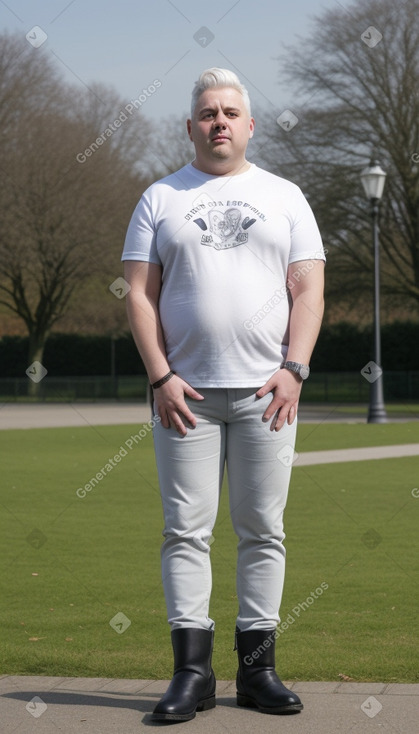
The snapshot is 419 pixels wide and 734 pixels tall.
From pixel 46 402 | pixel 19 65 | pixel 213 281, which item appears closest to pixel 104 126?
pixel 19 65

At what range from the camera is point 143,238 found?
3.96 meters

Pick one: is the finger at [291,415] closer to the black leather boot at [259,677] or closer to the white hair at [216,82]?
the black leather boot at [259,677]

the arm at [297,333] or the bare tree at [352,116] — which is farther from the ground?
the bare tree at [352,116]

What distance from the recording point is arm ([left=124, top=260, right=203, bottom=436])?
12.7ft

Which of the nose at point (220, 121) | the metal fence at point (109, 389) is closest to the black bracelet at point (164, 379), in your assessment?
the nose at point (220, 121)

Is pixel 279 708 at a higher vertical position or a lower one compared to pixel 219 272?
lower

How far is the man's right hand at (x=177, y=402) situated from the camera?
3852mm

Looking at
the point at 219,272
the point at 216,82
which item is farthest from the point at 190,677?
the point at 216,82

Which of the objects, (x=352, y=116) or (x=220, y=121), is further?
(x=352, y=116)

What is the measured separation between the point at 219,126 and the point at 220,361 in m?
0.84

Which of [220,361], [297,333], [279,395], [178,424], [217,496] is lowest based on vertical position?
[217,496]

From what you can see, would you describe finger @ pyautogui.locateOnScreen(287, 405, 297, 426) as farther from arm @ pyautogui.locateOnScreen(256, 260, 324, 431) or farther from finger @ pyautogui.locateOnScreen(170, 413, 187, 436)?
finger @ pyautogui.locateOnScreen(170, 413, 187, 436)

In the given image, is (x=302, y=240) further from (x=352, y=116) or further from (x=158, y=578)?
(x=352, y=116)

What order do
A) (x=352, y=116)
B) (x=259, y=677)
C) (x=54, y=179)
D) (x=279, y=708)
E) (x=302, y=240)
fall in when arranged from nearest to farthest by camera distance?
1. (x=279, y=708)
2. (x=259, y=677)
3. (x=302, y=240)
4. (x=352, y=116)
5. (x=54, y=179)
